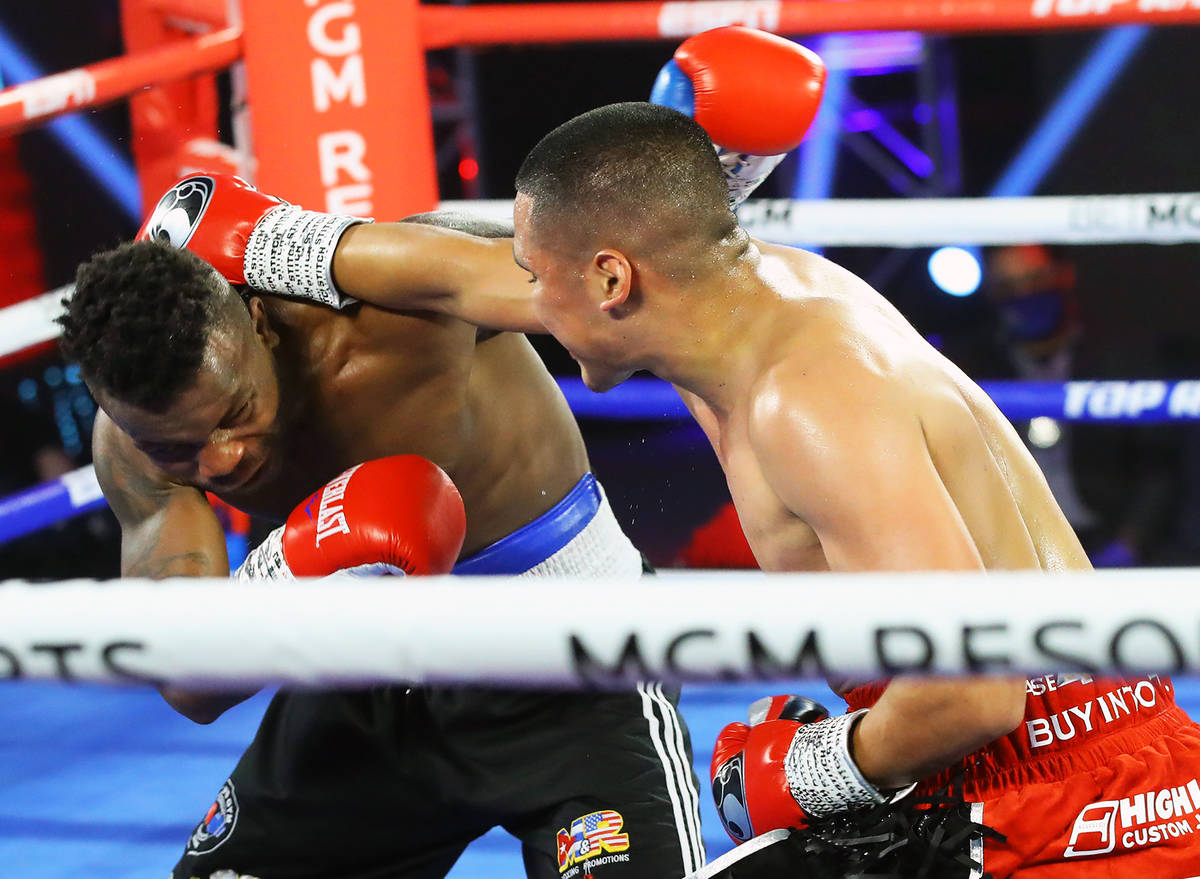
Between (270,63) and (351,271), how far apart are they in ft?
2.43

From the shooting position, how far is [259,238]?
153cm

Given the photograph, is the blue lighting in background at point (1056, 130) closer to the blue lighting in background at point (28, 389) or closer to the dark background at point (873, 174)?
the dark background at point (873, 174)

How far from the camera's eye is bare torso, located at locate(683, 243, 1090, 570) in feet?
3.78

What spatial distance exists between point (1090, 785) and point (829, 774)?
225mm

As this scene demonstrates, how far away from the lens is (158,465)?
4.80 feet

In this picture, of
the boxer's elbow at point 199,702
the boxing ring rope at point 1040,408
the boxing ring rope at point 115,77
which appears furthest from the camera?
the boxing ring rope at point 1040,408

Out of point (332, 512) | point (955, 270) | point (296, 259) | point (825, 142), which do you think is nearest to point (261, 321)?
point (296, 259)

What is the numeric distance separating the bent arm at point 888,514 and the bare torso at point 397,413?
53 cm

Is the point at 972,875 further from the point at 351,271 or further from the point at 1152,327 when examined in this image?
the point at 1152,327

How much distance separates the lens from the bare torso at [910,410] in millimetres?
1151

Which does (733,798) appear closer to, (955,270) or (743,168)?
(743,168)

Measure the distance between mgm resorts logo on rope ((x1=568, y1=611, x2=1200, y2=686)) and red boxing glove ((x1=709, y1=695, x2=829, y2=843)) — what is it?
0.58 metres

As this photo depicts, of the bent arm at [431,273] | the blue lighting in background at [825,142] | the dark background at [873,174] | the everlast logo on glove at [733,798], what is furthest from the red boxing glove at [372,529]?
the blue lighting in background at [825,142]

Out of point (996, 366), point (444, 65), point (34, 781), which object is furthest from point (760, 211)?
point (444, 65)
